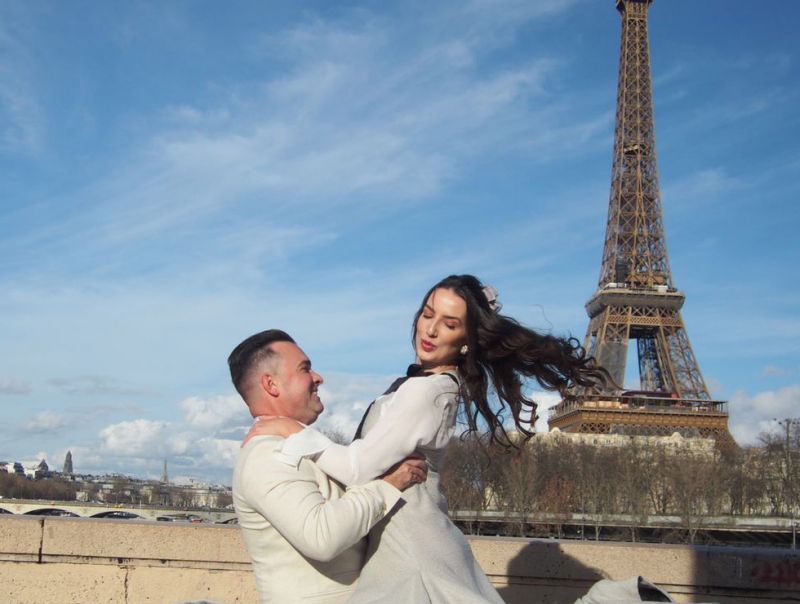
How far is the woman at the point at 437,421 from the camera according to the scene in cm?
263

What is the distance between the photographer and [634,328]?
5428 cm

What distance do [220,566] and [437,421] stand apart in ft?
10.7

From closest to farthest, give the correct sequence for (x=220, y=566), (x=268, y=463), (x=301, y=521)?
(x=301, y=521), (x=268, y=463), (x=220, y=566)

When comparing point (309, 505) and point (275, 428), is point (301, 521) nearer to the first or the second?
point (309, 505)

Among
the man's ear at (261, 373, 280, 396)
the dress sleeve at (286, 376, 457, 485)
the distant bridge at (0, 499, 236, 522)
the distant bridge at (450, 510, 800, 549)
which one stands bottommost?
the distant bridge at (0, 499, 236, 522)

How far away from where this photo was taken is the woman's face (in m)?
3.22

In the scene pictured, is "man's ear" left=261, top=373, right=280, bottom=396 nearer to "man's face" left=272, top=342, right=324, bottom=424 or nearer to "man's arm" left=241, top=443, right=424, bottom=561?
"man's face" left=272, top=342, right=324, bottom=424

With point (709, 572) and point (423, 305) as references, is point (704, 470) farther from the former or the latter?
point (423, 305)

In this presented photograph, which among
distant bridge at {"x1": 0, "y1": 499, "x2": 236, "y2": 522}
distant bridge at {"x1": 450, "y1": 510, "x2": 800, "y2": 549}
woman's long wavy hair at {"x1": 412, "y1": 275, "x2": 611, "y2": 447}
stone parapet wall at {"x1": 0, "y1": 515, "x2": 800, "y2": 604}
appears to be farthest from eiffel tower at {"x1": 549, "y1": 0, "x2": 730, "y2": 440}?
woman's long wavy hair at {"x1": 412, "y1": 275, "x2": 611, "y2": 447}

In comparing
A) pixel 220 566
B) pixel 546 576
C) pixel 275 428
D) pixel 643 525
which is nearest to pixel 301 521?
pixel 275 428

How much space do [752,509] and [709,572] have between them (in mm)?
43946

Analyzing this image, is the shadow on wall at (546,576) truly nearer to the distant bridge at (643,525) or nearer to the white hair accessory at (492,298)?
the white hair accessory at (492,298)

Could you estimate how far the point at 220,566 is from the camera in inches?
221

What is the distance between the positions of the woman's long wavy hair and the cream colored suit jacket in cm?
68
